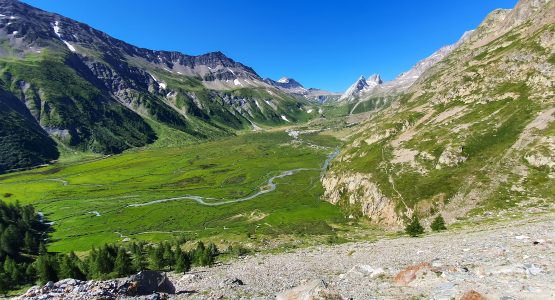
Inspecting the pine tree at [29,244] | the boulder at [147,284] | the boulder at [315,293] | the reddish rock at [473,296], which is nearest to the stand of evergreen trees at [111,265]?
the boulder at [147,284]

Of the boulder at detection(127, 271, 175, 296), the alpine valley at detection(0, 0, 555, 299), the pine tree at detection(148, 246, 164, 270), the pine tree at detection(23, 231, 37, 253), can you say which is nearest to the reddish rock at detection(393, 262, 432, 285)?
the alpine valley at detection(0, 0, 555, 299)

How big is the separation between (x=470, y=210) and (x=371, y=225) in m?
34.1

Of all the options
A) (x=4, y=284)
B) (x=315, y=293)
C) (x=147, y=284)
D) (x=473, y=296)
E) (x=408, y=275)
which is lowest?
(x=4, y=284)

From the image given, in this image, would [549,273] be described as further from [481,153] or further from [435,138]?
[435,138]

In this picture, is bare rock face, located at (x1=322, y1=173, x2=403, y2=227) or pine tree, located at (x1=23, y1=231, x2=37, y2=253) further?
pine tree, located at (x1=23, y1=231, x2=37, y2=253)

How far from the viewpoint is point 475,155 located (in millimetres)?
120438

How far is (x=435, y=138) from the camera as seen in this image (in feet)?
479

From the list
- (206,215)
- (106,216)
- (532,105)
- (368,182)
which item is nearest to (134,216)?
(106,216)

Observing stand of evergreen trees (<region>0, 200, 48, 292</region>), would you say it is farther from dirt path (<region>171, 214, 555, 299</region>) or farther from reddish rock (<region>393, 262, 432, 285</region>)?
reddish rock (<region>393, 262, 432, 285</region>)

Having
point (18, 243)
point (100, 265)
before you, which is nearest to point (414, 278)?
point (100, 265)

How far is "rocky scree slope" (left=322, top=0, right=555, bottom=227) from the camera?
99000 millimetres

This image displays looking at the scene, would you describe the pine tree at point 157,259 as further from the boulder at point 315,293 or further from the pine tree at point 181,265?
the boulder at point 315,293

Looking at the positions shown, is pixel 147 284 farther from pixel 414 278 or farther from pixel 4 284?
pixel 4 284

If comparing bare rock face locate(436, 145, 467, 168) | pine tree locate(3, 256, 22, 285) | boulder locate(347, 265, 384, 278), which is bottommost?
pine tree locate(3, 256, 22, 285)
